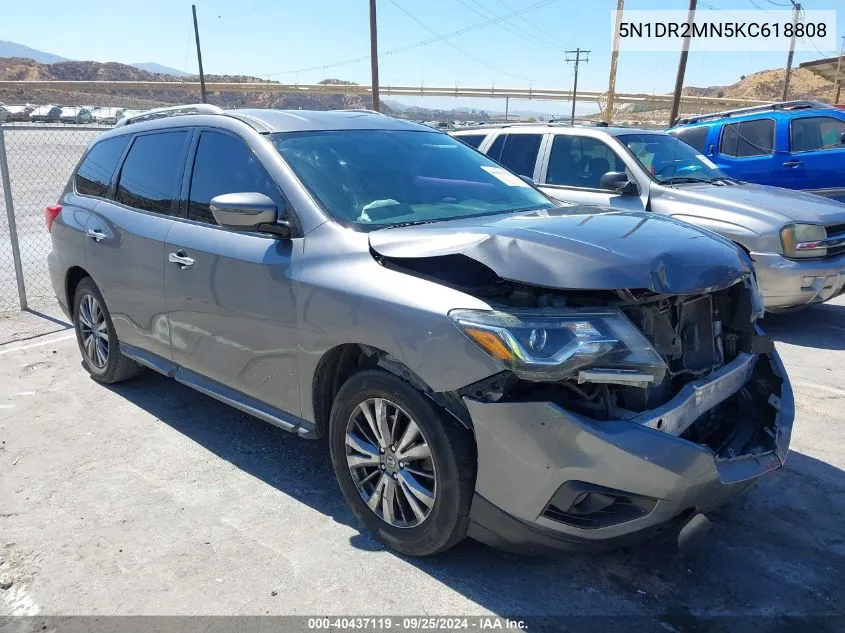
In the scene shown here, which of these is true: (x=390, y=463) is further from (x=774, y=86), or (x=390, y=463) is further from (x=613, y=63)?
(x=774, y=86)

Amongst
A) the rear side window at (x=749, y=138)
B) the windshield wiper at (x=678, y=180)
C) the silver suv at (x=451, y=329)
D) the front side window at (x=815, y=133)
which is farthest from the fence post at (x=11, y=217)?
the front side window at (x=815, y=133)

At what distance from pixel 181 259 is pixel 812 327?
19.6 feet

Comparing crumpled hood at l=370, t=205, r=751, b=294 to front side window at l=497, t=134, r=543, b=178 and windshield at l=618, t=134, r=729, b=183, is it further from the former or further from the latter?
front side window at l=497, t=134, r=543, b=178

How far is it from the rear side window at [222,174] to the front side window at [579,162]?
435cm

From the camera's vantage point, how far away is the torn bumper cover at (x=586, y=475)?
Answer: 7.59ft

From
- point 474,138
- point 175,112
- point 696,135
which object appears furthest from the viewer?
point 696,135

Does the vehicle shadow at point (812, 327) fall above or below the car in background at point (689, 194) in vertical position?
below

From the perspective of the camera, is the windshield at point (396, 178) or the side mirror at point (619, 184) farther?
the side mirror at point (619, 184)

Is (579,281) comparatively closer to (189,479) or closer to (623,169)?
(189,479)

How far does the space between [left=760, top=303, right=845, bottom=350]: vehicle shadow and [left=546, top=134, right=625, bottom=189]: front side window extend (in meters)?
2.22

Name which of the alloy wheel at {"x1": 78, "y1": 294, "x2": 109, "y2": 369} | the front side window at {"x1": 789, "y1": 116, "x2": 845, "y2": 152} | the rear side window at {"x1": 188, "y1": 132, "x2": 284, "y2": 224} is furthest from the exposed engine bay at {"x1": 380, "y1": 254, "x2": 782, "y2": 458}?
the front side window at {"x1": 789, "y1": 116, "x2": 845, "y2": 152}

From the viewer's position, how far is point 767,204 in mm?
6316

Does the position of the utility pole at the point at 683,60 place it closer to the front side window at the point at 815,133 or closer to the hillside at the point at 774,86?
the front side window at the point at 815,133

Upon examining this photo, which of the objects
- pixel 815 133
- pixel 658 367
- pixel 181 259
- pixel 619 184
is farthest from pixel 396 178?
pixel 815 133
